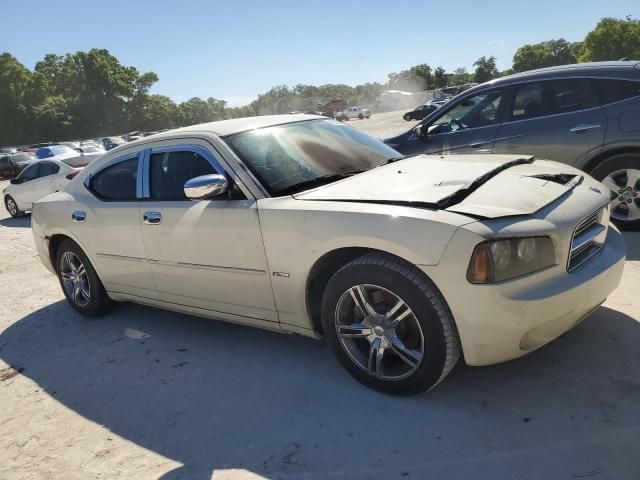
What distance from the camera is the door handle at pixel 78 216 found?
A: 4.57m

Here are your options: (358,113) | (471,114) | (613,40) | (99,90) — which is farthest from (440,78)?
(471,114)

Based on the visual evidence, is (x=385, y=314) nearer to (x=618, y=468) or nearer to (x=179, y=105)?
(x=618, y=468)

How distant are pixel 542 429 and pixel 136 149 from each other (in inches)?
137

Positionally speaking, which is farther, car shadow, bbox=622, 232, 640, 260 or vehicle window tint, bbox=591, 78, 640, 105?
vehicle window tint, bbox=591, 78, 640, 105

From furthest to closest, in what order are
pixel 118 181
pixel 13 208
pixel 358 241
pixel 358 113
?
pixel 358 113 < pixel 13 208 < pixel 118 181 < pixel 358 241

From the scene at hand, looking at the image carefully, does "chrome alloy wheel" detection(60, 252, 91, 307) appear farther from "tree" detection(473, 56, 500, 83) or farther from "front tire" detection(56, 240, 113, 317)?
"tree" detection(473, 56, 500, 83)

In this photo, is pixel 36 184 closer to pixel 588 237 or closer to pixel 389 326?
pixel 389 326

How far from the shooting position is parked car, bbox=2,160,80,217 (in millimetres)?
12867

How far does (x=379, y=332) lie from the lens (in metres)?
2.92

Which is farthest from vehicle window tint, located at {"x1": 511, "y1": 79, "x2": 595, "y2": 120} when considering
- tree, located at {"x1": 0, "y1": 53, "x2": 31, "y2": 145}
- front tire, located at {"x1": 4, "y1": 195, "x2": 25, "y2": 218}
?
tree, located at {"x1": 0, "y1": 53, "x2": 31, "y2": 145}

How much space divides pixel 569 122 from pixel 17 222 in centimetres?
1199

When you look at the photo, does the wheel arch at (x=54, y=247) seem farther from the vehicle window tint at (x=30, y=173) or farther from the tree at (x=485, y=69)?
the tree at (x=485, y=69)

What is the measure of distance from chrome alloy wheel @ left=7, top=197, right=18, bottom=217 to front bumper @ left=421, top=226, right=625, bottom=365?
13.4 metres

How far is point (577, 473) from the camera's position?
2223 mm
